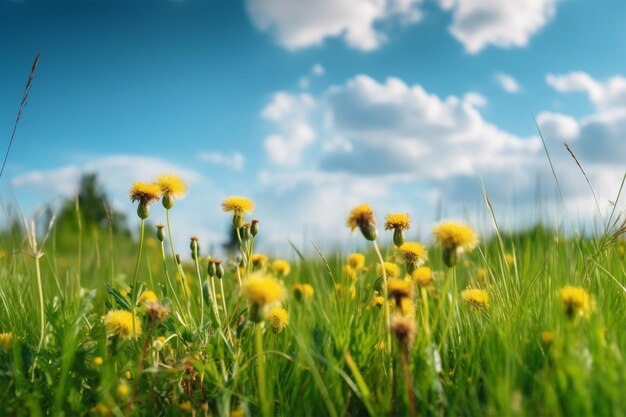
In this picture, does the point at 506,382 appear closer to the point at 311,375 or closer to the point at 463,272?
the point at 311,375

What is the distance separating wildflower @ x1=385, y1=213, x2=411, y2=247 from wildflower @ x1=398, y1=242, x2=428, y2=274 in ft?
0.17

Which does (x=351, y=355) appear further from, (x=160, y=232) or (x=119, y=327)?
(x=160, y=232)

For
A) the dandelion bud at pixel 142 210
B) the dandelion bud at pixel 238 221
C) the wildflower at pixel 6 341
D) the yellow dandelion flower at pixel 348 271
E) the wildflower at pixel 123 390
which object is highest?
the dandelion bud at pixel 142 210

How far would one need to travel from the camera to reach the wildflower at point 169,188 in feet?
8.07

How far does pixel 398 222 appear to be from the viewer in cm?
211

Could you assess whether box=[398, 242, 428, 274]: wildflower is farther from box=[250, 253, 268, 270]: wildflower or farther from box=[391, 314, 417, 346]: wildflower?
box=[250, 253, 268, 270]: wildflower

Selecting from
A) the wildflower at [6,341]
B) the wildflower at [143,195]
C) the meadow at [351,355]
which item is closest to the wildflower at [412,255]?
the meadow at [351,355]

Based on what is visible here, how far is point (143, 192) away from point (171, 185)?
0.14 meters

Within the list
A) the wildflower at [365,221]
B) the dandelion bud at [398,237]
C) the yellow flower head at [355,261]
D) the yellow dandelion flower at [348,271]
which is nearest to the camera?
the wildflower at [365,221]

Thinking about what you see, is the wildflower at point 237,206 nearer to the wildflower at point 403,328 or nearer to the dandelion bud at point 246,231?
the dandelion bud at point 246,231

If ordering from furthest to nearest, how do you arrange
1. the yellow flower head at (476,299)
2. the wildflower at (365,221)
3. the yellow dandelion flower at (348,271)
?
the yellow dandelion flower at (348,271)
the yellow flower head at (476,299)
the wildflower at (365,221)

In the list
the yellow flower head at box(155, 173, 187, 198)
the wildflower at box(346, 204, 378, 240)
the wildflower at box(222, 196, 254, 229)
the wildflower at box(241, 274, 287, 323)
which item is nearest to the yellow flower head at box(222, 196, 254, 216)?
the wildflower at box(222, 196, 254, 229)

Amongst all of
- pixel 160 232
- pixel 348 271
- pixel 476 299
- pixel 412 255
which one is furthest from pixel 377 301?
pixel 160 232

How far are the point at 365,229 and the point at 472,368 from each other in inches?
22.9
